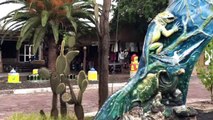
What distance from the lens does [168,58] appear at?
18.4 ft

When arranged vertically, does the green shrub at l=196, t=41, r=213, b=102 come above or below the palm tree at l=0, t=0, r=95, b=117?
below

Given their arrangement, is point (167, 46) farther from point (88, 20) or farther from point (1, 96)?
point (88, 20)

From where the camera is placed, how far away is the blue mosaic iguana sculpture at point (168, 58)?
5.57 m

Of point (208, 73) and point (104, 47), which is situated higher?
point (104, 47)

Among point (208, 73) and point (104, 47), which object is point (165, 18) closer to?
point (104, 47)

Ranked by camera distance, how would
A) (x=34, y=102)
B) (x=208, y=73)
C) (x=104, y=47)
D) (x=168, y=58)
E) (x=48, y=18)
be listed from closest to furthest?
(x=168, y=58), (x=104, y=47), (x=208, y=73), (x=34, y=102), (x=48, y=18)

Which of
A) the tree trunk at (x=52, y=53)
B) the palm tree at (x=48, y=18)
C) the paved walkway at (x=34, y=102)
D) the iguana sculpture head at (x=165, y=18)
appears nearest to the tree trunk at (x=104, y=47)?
the paved walkway at (x=34, y=102)

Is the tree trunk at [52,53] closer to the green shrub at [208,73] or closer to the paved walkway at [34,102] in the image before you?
the paved walkway at [34,102]

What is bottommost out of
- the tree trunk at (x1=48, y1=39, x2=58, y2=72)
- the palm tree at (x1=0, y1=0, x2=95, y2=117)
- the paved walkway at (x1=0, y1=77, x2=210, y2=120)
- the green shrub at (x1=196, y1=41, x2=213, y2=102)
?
the paved walkway at (x1=0, y1=77, x2=210, y2=120)

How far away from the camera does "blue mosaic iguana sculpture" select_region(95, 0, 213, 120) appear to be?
5.57 m

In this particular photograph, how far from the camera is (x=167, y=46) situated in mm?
5691

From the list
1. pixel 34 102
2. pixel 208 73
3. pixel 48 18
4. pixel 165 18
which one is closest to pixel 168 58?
pixel 165 18

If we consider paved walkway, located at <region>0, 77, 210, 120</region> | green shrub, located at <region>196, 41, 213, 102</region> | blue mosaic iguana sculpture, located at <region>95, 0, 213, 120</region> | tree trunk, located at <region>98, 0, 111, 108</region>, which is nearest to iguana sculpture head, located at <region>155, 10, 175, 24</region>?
blue mosaic iguana sculpture, located at <region>95, 0, 213, 120</region>

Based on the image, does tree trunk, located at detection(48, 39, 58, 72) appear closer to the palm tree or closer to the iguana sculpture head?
the palm tree
